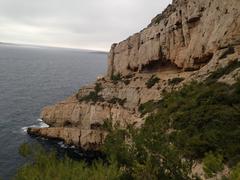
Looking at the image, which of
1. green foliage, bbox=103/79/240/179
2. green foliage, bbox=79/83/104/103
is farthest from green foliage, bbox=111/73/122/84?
green foliage, bbox=103/79/240/179

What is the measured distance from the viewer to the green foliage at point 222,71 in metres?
50.7

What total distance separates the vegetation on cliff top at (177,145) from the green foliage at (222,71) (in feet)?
3.02

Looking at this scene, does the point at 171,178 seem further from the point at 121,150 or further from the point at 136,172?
the point at 121,150

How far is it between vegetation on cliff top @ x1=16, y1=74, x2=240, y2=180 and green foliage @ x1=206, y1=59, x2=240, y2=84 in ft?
3.02

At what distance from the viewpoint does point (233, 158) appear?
94.1 feet

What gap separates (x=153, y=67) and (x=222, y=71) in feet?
82.5

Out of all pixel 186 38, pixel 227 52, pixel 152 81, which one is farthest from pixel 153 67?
pixel 227 52

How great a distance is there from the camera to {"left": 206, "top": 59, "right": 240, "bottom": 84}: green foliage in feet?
166

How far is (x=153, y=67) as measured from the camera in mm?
75250

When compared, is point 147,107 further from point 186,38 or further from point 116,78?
point 116,78

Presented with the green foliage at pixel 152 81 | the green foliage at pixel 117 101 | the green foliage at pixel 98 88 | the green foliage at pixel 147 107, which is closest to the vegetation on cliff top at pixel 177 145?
the green foliage at pixel 147 107

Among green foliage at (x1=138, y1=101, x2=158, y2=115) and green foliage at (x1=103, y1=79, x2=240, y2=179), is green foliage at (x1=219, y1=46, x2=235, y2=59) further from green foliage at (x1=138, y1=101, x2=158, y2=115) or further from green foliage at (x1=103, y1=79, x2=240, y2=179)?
green foliage at (x1=138, y1=101, x2=158, y2=115)

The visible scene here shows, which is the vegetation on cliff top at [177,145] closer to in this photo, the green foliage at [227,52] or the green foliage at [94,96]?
the green foliage at [227,52]

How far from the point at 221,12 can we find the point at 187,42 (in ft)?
30.3
